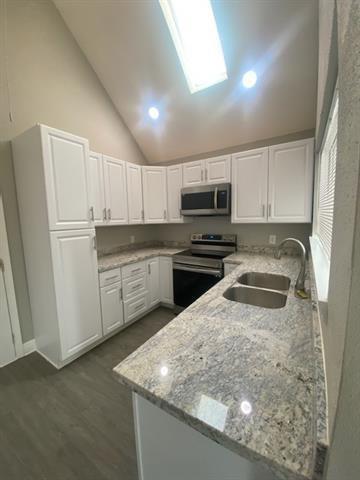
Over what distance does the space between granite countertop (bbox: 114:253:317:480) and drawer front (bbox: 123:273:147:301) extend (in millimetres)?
1640

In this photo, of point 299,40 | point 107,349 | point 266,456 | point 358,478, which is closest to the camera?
point 358,478

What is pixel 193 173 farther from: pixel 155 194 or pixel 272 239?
pixel 272 239

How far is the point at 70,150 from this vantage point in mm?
1894

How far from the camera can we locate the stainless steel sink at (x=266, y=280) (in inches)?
72.6

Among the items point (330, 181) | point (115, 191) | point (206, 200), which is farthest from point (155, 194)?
point (330, 181)

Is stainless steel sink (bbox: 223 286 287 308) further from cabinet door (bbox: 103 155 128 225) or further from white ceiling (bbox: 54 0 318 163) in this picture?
white ceiling (bbox: 54 0 318 163)

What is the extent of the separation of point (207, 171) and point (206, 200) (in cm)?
42

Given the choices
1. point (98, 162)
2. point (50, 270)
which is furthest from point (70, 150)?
point (50, 270)

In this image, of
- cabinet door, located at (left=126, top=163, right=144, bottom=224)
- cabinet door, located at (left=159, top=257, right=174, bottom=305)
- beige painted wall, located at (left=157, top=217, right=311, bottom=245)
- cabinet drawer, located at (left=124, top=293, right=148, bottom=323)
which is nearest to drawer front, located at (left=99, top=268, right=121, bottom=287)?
cabinet drawer, located at (left=124, top=293, right=148, bottom=323)

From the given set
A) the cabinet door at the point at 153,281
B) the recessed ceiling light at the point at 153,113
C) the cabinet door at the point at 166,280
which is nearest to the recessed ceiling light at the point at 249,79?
the recessed ceiling light at the point at 153,113

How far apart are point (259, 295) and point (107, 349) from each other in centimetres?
176

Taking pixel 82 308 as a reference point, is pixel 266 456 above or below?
above

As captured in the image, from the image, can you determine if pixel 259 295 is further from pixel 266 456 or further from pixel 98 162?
pixel 98 162

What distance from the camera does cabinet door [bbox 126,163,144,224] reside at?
9.63ft
